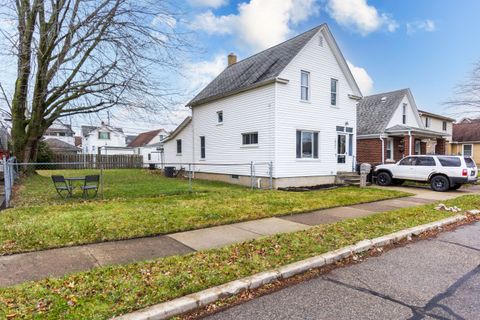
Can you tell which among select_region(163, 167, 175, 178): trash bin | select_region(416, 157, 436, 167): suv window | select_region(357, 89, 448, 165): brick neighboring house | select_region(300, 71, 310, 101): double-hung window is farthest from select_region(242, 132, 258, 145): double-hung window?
select_region(357, 89, 448, 165): brick neighboring house

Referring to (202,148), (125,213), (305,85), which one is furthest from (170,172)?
(125,213)

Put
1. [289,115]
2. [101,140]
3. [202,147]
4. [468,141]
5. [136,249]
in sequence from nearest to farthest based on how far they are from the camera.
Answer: [136,249] → [289,115] → [202,147] → [468,141] → [101,140]

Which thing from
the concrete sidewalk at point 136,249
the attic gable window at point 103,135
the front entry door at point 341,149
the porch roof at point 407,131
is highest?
the attic gable window at point 103,135

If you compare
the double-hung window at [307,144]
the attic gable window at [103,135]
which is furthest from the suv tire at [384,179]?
the attic gable window at [103,135]

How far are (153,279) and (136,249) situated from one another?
5.41 feet

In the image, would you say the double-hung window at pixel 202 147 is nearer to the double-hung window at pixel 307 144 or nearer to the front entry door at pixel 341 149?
the double-hung window at pixel 307 144

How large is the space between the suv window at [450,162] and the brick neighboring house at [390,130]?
238 inches

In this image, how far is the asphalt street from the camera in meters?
3.39

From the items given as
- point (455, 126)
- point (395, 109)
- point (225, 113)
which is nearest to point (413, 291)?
point (225, 113)

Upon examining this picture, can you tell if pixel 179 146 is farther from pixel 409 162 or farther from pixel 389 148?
pixel 389 148

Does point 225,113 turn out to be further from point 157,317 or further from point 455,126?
point 455,126

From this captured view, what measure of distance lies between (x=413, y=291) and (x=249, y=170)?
1213cm

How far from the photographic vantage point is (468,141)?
111 ft

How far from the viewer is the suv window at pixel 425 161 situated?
14875 mm
